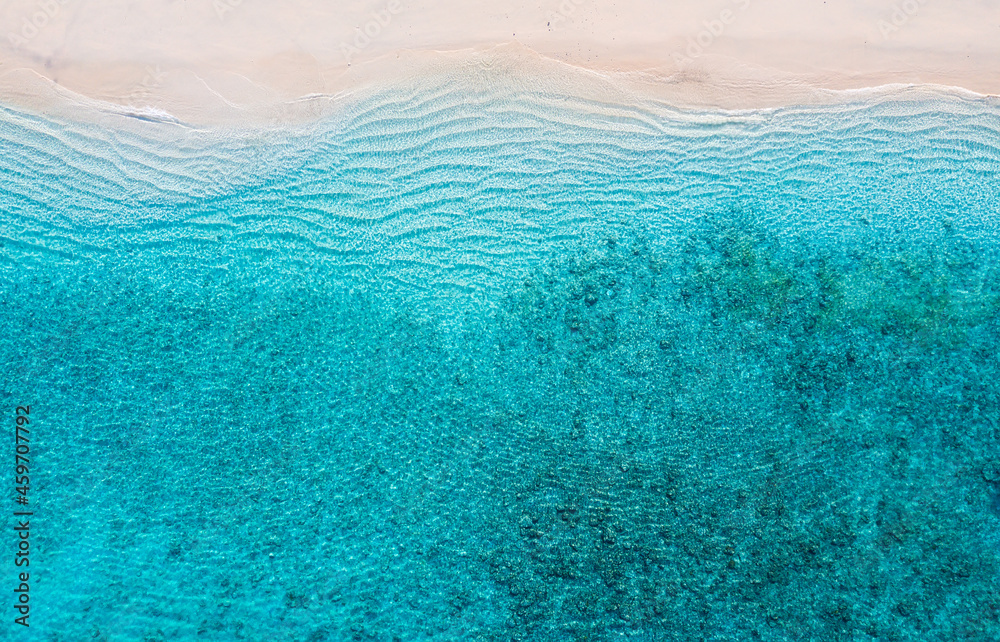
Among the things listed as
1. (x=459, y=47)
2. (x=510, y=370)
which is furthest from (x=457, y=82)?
(x=510, y=370)

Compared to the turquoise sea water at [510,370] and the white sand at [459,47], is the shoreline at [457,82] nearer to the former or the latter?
the white sand at [459,47]

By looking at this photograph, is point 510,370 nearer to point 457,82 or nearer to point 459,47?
point 457,82

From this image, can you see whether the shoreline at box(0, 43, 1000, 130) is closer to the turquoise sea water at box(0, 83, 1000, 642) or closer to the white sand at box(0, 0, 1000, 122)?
the white sand at box(0, 0, 1000, 122)

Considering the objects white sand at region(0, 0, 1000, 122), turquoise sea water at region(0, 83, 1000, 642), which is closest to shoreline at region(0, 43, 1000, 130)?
white sand at region(0, 0, 1000, 122)

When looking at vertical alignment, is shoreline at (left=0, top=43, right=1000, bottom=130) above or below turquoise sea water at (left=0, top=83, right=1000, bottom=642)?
above

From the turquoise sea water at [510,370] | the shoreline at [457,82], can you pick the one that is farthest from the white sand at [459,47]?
the turquoise sea water at [510,370]

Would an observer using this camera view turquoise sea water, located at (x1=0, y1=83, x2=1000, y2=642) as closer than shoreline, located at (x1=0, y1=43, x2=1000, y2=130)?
Yes
